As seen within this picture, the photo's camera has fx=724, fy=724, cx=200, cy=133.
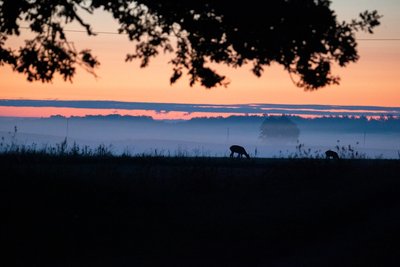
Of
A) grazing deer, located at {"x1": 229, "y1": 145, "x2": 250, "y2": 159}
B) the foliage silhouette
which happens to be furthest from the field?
grazing deer, located at {"x1": 229, "y1": 145, "x2": 250, "y2": 159}

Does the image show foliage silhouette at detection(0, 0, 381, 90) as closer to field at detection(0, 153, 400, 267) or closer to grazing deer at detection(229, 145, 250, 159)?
field at detection(0, 153, 400, 267)

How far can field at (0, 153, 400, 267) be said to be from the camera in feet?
40.0

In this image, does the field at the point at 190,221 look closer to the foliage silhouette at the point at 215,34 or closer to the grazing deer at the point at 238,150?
the foliage silhouette at the point at 215,34

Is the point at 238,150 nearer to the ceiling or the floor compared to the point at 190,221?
nearer to the ceiling

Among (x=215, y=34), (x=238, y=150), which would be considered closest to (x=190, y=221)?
(x=215, y=34)

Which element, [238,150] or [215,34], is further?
[238,150]

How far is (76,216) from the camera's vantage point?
13.6 metres

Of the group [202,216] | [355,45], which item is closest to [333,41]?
[355,45]

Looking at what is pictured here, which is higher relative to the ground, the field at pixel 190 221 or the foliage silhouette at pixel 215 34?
the foliage silhouette at pixel 215 34

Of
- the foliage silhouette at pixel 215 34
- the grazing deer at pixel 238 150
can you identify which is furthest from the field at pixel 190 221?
the grazing deer at pixel 238 150

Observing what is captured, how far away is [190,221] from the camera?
1473 cm

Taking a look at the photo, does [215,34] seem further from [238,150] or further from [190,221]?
[238,150]

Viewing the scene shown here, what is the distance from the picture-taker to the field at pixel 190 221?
40.0 ft

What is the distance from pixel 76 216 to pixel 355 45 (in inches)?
278
